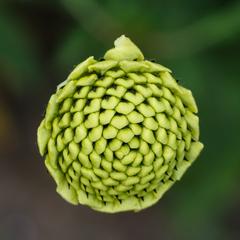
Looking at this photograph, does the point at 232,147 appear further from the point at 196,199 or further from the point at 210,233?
the point at 210,233

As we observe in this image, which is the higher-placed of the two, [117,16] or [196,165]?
[117,16]

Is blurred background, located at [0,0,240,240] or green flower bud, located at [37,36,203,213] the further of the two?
blurred background, located at [0,0,240,240]

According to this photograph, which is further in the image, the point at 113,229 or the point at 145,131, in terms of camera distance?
the point at 113,229

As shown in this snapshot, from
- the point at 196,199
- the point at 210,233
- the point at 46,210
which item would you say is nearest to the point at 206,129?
the point at 196,199

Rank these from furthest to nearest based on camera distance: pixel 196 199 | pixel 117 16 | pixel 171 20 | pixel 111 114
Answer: pixel 196 199 < pixel 171 20 < pixel 117 16 < pixel 111 114
